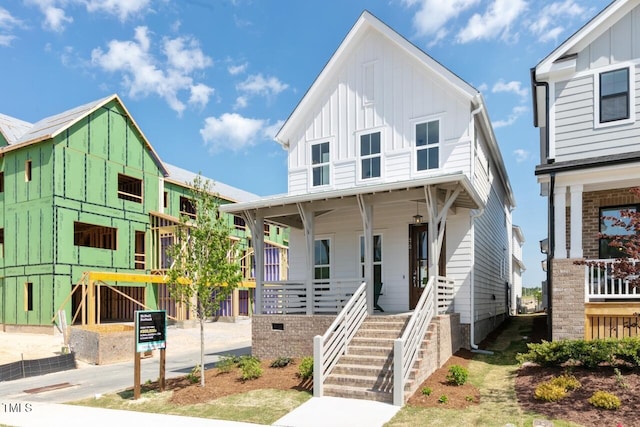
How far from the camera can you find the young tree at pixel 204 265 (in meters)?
11.3

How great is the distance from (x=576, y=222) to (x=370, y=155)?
21.1 ft

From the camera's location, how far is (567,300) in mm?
11539

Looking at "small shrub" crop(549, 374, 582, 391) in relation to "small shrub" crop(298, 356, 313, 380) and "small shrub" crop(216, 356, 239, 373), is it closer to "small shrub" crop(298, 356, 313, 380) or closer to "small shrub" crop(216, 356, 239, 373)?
"small shrub" crop(298, 356, 313, 380)

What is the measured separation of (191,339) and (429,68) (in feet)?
52.5

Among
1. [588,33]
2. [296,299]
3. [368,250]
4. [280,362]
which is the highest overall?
[588,33]

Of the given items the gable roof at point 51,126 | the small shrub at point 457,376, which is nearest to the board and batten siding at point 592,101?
the small shrub at point 457,376

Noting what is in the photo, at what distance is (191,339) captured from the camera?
2259 centimetres

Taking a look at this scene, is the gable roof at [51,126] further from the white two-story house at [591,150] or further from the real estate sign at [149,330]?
the white two-story house at [591,150]

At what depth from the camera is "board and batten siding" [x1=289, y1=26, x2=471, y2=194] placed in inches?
575

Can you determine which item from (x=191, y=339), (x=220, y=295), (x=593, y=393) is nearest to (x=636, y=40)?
(x=593, y=393)

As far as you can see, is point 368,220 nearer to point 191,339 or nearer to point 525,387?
point 525,387

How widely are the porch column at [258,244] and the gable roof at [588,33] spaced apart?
8.89 metres


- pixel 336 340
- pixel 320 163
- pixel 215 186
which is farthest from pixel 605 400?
pixel 215 186

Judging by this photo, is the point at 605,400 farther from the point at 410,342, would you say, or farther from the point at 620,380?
the point at 410,342
